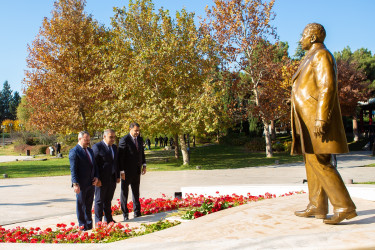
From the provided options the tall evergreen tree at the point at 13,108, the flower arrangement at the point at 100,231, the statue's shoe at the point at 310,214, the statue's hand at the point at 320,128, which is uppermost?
the tall evergreen tree at the point at 13,108

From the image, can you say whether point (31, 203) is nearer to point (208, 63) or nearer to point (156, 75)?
point (156, 75)

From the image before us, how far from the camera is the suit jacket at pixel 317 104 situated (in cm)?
461

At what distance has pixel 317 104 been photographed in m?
4.70

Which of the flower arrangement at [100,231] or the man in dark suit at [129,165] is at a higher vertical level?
the man in dark suit at [129,165]

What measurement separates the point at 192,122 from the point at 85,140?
13.8m

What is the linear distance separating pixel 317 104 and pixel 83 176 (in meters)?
4.28

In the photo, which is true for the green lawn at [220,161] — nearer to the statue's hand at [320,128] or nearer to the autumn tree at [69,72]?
the autumn tree at [69,72]

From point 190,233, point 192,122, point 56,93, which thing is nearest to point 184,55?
point 192,122

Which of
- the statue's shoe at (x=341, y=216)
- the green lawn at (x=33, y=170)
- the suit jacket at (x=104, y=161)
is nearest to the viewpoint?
the statue's shoe at (x=341, y=216)

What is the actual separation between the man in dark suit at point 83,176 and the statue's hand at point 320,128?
411 centimetres

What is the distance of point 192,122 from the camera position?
20.3 m

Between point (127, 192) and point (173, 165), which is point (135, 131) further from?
point (173, 165)

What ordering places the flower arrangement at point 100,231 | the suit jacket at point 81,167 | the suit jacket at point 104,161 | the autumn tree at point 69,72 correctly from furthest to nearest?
the autumn tree at point 69,72 < the suit jacket at point 104,161 < the suit jacket at point 81,167 < the flower arrangement at point 100,231

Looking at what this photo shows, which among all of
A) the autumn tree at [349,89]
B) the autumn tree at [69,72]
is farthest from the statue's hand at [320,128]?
the autumn tree at [349,89]
